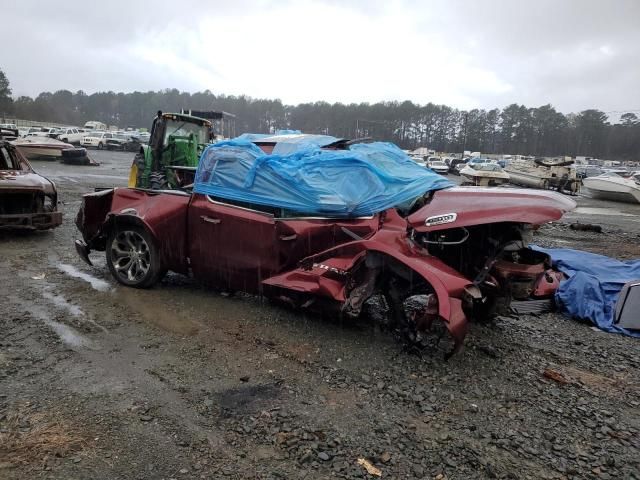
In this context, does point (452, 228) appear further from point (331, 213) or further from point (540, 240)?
point (540, 240)

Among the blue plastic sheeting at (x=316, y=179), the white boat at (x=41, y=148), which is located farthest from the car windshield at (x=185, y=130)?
the white boat at (x=41, y=148)

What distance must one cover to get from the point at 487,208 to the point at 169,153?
817cm

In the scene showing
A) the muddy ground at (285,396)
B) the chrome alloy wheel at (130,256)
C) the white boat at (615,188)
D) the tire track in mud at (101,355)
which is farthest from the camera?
the white boat at (615,188)

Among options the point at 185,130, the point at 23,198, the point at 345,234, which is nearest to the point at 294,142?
the point at 345,234

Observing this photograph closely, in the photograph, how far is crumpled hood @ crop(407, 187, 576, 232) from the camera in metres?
3.50

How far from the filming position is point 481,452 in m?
2.78

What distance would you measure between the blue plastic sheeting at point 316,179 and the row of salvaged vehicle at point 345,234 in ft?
0.04

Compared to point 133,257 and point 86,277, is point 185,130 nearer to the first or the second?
point 86,277

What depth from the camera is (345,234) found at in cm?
431

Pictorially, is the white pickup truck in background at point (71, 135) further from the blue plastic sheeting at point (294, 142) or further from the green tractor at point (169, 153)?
the blue plastic sheeting at point (294, 142)

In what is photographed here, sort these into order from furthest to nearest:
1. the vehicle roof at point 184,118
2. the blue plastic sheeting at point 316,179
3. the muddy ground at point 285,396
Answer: the vehicle roof at point 184,118 < the blue plastic sheeting at point 316,179 < the muddy ground at point 285,396

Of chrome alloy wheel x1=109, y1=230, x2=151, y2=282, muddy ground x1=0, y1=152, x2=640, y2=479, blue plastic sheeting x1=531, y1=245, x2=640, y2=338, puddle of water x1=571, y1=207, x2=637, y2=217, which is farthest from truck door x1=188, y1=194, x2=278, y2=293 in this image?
puddle of water x1=571, y1=207, x2=637, y2=217

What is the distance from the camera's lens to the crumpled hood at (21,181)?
777 centimetres

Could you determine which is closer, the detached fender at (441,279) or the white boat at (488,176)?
the detached fender at (441,279)
